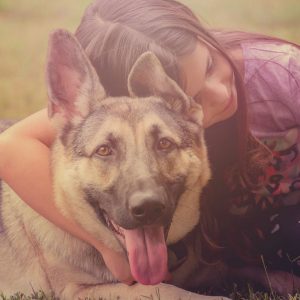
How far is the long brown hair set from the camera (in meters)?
2.39

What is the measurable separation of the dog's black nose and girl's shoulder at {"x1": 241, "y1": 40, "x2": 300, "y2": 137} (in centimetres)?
68

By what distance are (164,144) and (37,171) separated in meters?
0.53

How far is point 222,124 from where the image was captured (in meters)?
2.59

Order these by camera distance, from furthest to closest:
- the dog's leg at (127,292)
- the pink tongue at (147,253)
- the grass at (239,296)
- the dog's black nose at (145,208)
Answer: the grass at (239,296), the dog's leg at (127,292), the pink tongue at (147,253), the dog's black nose at (145,208)

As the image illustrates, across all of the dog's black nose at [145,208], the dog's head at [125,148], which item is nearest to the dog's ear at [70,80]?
the dog's head at [125,148]

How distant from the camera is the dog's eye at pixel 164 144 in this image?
2275 mm

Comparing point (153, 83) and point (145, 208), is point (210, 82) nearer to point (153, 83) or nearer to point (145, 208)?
point (153, 83)

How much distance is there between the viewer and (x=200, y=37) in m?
2.48

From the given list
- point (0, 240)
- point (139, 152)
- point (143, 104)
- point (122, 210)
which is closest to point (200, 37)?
point (143, 104)

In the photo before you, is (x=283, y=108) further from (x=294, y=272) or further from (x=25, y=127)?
(x=25, y=127)

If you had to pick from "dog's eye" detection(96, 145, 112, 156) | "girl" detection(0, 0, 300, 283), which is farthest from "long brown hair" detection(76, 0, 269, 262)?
"dog's eye" detection(96, 145, 112, 156)

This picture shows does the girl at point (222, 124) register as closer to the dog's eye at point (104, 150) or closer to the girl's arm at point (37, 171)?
the girl's arm at point (37, 171)

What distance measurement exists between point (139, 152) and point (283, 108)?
80cm

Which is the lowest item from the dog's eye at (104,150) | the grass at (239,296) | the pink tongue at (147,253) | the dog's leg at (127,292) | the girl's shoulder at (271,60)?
the grass at (239,296)
